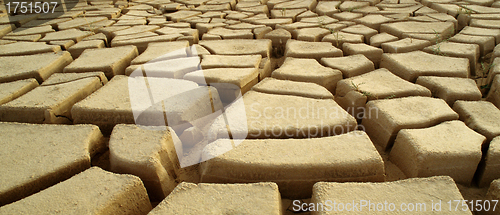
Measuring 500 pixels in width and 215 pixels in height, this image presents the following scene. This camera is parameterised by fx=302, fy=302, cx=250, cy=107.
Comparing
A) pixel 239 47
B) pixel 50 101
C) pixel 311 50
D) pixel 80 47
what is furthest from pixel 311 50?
pixel 80 47

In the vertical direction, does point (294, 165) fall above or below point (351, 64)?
below

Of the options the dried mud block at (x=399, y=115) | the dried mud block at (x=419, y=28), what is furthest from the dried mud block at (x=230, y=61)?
the dried mud block at (x=419, y=28)

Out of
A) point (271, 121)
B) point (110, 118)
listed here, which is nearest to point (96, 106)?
point (110, 118)

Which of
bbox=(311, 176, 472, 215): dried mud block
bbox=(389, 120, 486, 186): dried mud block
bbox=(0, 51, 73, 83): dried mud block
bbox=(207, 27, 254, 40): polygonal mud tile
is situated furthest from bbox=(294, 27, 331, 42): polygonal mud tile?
bbox=(0, 51, 73, 83): dried mud block

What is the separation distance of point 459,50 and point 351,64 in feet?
2.90

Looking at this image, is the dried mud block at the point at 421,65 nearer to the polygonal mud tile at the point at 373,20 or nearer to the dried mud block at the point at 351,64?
the dried mud block at the point at 351,64

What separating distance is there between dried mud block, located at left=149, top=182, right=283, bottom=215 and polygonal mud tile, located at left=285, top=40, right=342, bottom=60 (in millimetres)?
1399

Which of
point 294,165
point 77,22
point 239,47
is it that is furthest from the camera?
point 77,22

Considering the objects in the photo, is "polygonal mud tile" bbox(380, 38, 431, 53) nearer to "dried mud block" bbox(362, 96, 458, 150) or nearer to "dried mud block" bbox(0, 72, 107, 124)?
"dried mud block" bbox(362, 96, 458, 150)

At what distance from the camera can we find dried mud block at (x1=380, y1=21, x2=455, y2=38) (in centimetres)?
265

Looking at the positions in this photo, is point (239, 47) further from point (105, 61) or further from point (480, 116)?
point (480, 116)

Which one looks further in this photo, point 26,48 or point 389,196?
point 26,48

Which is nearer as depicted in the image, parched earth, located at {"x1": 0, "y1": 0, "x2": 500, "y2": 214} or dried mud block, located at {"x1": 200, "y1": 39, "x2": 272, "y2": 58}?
parched earth, located at {"x1": 0, "y1": 0, "x2": 500, "y2": 214}

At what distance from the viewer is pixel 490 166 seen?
1.31 metres
